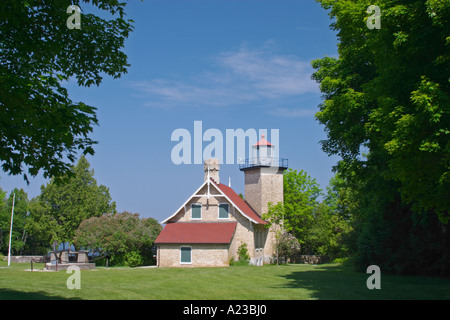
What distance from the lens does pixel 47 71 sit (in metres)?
11.4

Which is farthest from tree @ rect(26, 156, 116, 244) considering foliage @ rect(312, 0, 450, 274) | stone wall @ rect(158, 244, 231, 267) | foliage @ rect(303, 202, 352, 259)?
foliage @ rect(312, 0, 450, 274)

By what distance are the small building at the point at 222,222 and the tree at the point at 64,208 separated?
15.8 meters

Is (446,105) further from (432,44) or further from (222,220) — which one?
(222,220)

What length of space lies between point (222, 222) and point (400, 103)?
83.1ft

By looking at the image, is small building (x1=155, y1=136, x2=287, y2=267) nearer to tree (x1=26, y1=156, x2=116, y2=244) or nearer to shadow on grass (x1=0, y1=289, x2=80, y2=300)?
tree (x1=26, y1=156, x2=116, y2=244)

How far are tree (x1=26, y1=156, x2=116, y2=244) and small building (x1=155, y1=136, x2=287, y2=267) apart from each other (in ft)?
51.9

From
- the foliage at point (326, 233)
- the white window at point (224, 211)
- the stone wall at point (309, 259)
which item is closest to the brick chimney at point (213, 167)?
the white window at point (224, 211)

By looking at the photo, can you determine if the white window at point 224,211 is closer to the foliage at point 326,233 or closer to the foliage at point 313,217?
the foliage at point 313,217

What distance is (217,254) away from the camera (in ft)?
113

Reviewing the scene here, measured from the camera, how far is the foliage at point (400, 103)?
11.8 metres

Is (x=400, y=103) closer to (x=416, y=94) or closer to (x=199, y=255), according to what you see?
(x=416, y=94)

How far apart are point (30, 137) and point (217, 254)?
86.2 ft

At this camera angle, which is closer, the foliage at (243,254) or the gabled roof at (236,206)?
the foliage at (243,254)
